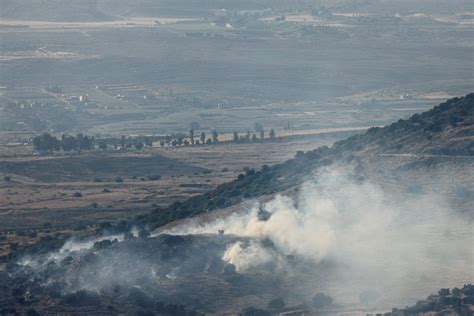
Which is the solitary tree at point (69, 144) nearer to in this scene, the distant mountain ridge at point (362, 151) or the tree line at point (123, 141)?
the tree line at point (123, 141)

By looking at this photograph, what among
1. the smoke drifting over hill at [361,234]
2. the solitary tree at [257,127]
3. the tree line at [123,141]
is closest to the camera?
the smoke drifting over hill at [361,234]

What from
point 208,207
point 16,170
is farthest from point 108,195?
point 208,207

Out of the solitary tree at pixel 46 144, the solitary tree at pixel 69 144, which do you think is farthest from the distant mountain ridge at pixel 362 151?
the solitary tree at pixel 46 144

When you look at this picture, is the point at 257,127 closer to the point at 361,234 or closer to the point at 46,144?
the point at 46,144

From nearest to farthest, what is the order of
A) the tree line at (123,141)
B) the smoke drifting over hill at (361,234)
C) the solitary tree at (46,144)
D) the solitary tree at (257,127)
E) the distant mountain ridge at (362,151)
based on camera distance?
the smoke drifting over hill at (361,234) → the distant mountain ridge at (362,151) → the solitary tree at (46,144) → the tree line at (123,141) → the solitary tree at (257,127)

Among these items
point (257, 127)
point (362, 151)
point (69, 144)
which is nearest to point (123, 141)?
point (69, 144)

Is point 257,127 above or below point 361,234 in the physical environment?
above

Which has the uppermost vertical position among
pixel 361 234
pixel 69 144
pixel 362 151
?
pixel 362 151

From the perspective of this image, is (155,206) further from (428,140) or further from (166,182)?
(428,140)

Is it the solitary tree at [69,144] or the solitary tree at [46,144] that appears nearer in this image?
the solitary tree at [46,144]
